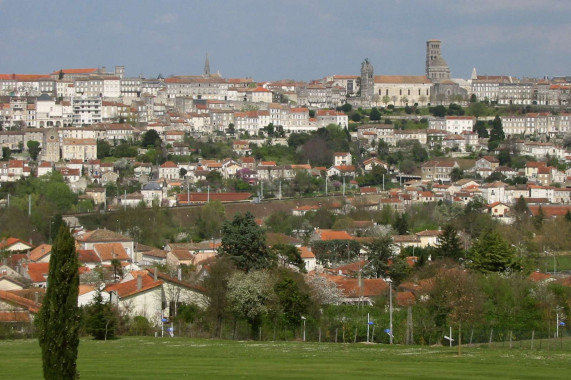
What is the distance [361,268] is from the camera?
45.3m

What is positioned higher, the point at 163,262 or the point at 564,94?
the point at 564,94

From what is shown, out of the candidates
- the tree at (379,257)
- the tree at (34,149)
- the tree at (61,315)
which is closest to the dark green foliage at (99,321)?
the tree at (61,315)

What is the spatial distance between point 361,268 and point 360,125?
61754 mm

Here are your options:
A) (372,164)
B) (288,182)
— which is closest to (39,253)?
(288,182)

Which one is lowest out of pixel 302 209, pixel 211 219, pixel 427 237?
pixel 427 237

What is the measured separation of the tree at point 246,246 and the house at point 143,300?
5.13 m

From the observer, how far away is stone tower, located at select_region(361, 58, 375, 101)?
398ft

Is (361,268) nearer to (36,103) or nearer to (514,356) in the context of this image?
(514,356)

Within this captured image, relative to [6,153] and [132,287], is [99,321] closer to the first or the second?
[132,287]

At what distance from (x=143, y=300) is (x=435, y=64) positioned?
105 m

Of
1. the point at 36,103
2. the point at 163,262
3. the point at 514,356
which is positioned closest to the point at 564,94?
the point at 36,103

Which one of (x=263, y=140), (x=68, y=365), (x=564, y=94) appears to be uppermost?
(x=564, y=94)

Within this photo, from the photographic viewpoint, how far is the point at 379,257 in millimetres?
44906

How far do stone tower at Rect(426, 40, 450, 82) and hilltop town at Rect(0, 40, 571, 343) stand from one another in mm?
159
